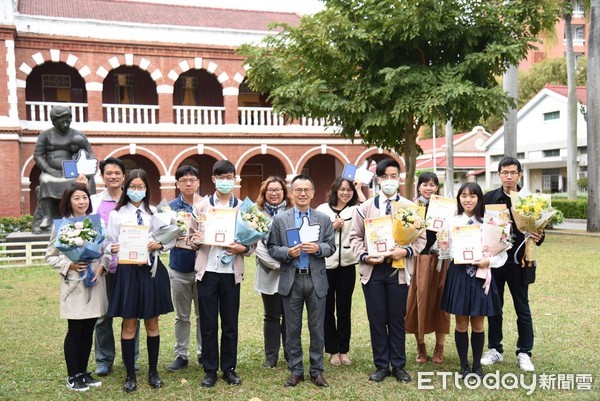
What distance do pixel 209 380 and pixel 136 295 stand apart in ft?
3.32

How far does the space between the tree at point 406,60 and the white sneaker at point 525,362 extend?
25.1 ft

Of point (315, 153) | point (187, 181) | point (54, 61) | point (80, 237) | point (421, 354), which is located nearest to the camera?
point (80, 237)

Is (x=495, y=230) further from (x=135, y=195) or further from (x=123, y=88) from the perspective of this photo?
(x=123, y=88)

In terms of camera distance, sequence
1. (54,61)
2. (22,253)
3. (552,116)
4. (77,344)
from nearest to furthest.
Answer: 1. (77,344)
2. (22,253)
3. (54,61)
4. (552,116)

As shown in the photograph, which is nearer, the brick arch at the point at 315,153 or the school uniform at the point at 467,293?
the school uniform at the point at 467,293

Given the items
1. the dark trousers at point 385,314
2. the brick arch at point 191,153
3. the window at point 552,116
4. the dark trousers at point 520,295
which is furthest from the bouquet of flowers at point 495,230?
the window at point 552,116

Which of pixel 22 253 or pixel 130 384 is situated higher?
pixel 22 253

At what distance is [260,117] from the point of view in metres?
22.0

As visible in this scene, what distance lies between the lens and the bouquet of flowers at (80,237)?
4527 millimetres

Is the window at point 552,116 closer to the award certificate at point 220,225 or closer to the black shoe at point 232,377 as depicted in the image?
the award certificate at point 220,225

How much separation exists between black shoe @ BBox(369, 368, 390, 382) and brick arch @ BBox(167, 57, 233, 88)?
1763cm

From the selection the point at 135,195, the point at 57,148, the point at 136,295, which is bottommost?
the point at 136,295

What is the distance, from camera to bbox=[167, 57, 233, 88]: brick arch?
20719mm

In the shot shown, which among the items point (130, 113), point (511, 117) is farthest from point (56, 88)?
point (511, 117)
